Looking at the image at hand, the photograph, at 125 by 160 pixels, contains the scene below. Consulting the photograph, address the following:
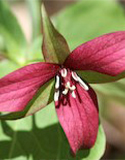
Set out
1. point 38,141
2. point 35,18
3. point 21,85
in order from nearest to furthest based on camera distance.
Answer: point 21,85, point 38,141, point 35,18

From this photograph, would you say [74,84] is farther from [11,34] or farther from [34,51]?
[11,34]

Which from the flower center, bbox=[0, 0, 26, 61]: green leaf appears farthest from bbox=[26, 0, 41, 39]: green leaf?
the flower center

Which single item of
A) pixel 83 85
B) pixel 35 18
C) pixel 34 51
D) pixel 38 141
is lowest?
pixel 38 141

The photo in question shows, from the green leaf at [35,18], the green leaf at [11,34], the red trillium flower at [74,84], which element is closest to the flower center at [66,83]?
the red trillium flower at [74,84]

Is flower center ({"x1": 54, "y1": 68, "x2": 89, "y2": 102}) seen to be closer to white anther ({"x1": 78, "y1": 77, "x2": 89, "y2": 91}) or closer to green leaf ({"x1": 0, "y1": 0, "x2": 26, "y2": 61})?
white anther ({"x1": 78, "y1": 77, "x2": 89, "y2": 91})

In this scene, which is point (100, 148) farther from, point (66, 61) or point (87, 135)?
point (66, 61)

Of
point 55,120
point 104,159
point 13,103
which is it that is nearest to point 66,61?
point 13,103

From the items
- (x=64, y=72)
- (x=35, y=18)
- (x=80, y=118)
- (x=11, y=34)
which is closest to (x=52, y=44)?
(x=64, y=72)
